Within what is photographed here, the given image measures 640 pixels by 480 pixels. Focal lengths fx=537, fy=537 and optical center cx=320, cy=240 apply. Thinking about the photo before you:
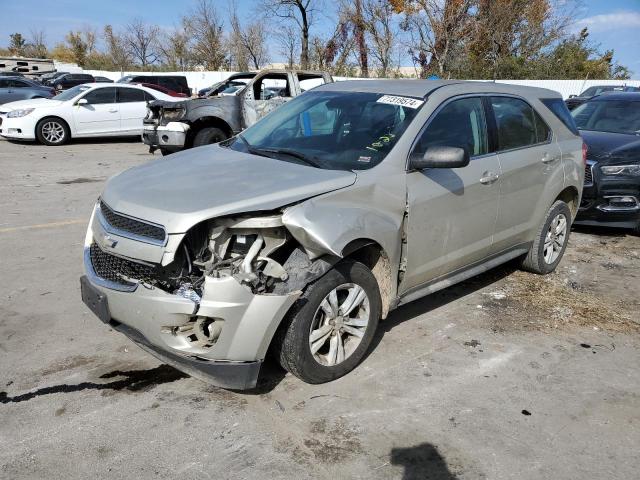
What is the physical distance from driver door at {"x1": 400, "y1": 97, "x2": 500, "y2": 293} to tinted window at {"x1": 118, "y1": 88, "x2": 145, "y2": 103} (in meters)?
12.2

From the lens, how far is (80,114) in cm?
1388

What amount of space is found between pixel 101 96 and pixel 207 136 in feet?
17.1

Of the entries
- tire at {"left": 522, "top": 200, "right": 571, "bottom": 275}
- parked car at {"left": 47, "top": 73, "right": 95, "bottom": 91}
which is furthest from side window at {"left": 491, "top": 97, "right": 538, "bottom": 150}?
parked car at {"left": 47, "top": 73, "right": 95, "bottom": 91}

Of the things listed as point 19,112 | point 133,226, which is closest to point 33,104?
point 19,112

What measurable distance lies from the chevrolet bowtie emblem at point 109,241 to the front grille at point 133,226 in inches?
2.9

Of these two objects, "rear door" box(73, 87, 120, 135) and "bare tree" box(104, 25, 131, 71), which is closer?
"rear door" box(73, 87, 120, 135)

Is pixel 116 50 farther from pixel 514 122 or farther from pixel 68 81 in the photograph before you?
pixel 514 122

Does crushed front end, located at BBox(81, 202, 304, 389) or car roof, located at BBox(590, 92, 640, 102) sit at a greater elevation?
car roof, located at BBox(590, 92, 640, 102)

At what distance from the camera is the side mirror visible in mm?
3443

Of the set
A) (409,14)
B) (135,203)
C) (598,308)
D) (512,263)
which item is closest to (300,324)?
(135,203)

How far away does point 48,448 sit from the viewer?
2.71 metres

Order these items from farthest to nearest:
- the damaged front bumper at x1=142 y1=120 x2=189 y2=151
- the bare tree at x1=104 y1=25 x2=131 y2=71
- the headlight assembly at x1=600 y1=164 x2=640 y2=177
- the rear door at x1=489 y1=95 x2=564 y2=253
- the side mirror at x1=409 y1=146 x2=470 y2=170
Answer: the bare tree at x1=104 y1=25 x2=131 y2=71
the damaged front bumper at x1=142 y1=120 x2=189 y2=151
the headlight assembly at x1=600 y1=164 x2=640 y2=177
the rear door at x1=489 y1=95 x2=564 y2=253
the side mirror at x1=409 y1=146 x2=470 y2=170

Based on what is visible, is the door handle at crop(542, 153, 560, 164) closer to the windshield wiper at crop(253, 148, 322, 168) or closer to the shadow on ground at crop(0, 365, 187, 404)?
the windshield wiper at crop(253, 148, 322, 168)

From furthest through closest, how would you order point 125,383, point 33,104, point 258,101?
point 33,104, point 258,101, point 125,383
